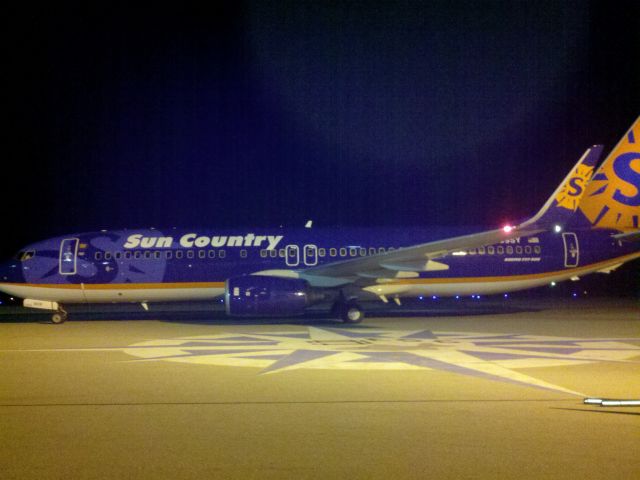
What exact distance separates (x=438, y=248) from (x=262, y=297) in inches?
202

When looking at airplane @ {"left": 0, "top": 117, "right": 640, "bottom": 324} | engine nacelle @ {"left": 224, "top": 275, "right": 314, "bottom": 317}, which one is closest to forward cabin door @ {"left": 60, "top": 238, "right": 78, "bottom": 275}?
airplane @ {"left": 0, "top": 117, "right": 640, "bottom": 324}

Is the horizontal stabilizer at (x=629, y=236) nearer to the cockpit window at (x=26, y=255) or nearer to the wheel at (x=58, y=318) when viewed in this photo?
the wheel at (x=58, y=318)

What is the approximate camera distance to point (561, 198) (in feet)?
68.1

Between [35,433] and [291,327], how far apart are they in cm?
1157

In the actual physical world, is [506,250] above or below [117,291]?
above

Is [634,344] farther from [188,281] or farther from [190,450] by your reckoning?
[188,281]

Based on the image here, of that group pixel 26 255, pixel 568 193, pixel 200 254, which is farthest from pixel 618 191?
pixel 26 255

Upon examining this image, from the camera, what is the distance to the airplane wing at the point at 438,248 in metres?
17.6

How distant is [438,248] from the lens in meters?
18.2

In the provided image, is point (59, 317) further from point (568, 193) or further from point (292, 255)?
point (568, 193)

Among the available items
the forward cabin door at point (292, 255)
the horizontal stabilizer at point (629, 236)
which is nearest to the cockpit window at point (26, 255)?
the forward cabin door at point (292, 255)

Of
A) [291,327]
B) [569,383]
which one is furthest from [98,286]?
[569,383]

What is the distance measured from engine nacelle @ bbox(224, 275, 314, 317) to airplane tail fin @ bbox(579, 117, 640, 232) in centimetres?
1100

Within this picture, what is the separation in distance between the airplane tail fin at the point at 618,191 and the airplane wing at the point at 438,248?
68.3 inches
